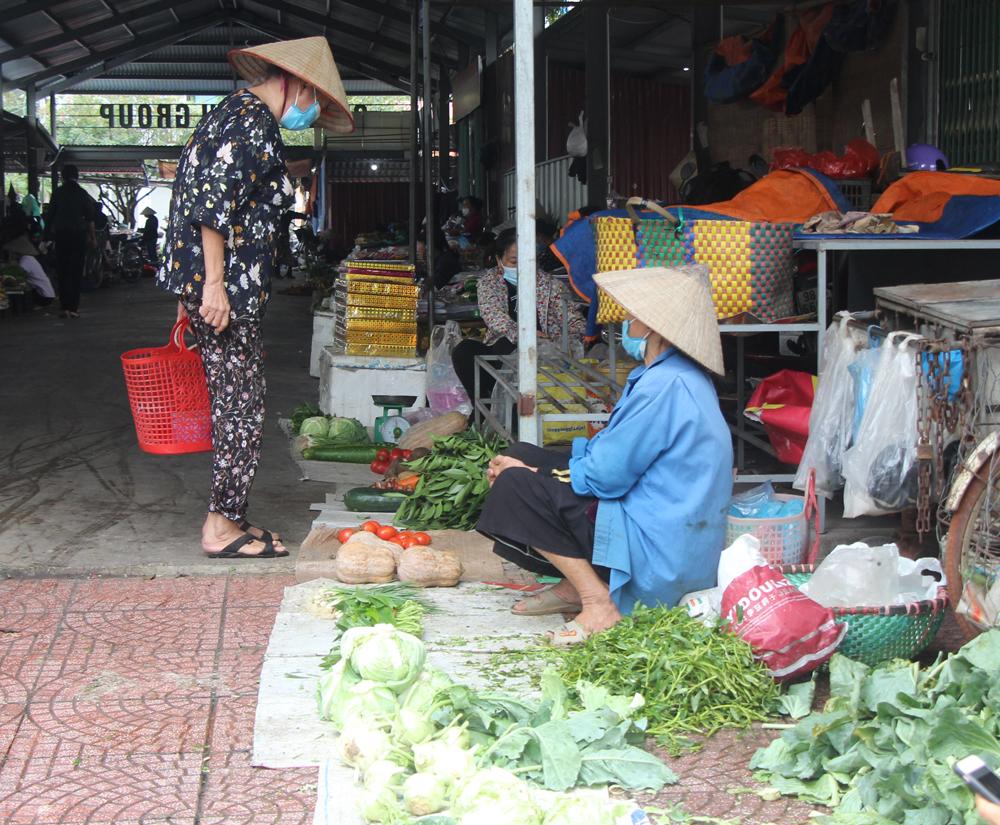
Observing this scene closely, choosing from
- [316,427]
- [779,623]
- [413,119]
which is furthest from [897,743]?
[413,119]

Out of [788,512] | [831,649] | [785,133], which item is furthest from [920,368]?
[785,133]

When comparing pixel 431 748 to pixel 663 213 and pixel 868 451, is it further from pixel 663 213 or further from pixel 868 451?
pixel 663 213

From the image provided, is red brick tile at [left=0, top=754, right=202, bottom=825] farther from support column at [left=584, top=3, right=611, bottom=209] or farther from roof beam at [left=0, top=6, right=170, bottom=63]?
roof beam at [left=0, top=6, right=170, bottom=63]

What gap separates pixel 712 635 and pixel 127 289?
20804 mm

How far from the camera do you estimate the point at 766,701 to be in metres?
3.44

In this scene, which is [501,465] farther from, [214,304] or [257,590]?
[214,304]

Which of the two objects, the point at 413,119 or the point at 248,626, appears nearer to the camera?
the point at 248,626

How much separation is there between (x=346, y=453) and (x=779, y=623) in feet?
12.4

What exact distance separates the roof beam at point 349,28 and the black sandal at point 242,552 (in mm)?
16455

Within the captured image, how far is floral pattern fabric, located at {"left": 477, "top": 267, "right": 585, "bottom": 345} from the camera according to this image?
7.20m

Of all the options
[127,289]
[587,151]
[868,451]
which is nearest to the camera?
[868,451]

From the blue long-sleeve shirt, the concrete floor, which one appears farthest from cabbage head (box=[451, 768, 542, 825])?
the concrete floor

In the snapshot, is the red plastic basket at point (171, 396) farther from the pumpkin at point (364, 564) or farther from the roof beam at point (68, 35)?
the roof beam at point (68, 35)

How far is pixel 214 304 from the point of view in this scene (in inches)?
181
